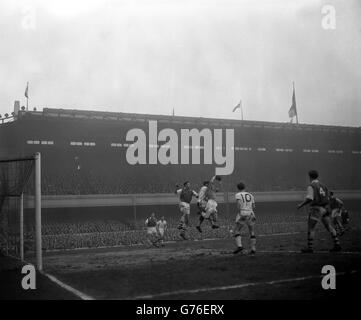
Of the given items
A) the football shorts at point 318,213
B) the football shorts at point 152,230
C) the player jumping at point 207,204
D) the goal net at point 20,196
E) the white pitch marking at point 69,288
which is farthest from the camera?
the football shorts at point 152,230

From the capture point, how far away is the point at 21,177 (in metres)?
12.4

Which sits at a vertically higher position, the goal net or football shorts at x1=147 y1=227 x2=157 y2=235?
the goal net

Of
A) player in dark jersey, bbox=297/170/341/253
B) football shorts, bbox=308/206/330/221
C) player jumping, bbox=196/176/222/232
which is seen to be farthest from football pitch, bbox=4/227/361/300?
player jumping, bbox=196/176/222/232

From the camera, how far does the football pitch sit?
7.43 m

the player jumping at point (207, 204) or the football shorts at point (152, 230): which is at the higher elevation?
the player jumping at point (207, 204)

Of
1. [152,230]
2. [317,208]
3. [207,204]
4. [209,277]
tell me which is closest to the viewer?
[209,277]

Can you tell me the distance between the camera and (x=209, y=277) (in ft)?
28.8

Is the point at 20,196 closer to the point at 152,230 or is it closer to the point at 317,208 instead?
the point at 317,208

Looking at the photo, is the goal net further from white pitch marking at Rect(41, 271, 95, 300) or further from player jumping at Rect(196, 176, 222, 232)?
player jumping at Rect(196, 176, 222, 232)

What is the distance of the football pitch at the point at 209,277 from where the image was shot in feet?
24.4

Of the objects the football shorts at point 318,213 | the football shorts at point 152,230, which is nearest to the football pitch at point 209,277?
the football shorts at point 318,213

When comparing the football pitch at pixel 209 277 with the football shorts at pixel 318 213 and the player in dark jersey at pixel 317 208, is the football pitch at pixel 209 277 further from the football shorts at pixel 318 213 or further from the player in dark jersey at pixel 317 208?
the football shorts at pixel 318 213

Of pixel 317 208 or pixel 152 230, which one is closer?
pixel 317 208

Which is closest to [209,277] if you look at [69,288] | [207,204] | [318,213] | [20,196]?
[69,288]
